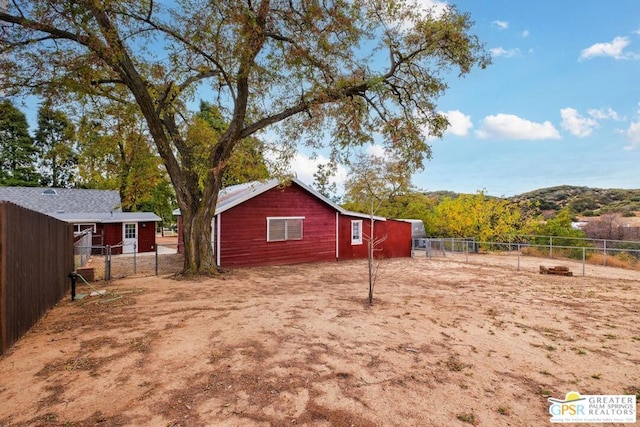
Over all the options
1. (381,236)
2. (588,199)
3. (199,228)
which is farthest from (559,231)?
(588,199)

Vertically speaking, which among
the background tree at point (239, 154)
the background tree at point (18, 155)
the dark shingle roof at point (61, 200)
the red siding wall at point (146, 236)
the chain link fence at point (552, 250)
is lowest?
the chain link fence at point (552, 250)

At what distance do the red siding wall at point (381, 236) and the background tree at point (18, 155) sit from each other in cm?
3157

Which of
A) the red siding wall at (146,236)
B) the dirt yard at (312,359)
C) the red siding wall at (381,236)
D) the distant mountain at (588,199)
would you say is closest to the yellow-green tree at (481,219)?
the red siding wall at (381,236)

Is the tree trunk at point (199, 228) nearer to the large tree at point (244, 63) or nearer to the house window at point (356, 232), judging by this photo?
the large tree at point (244, 63)

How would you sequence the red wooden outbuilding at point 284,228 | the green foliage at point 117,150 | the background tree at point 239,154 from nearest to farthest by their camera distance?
the green foliage at point 117,150 < the background tree at point 239,154 < the red wooden outbuilding at point 284,228

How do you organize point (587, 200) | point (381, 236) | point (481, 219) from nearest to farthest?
point (381, 236), point (481, 219), point (587, 200)

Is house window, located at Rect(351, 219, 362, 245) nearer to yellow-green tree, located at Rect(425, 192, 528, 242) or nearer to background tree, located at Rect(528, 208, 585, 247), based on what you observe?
yellow-green tree, located at Rect(425, 192, 528, 242)

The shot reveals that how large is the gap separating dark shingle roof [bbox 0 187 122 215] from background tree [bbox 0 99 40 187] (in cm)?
1215

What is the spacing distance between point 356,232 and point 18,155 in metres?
34.2

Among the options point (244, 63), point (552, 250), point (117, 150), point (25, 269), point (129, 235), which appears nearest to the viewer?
point (25, 269)

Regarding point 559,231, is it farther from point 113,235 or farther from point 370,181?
point 113,235

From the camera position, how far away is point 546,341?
4980mm
